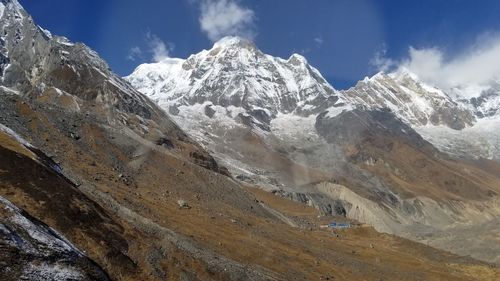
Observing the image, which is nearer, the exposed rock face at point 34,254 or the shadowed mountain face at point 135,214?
the exposed rock face at point 34,254

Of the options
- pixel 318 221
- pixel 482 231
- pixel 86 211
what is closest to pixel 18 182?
pixel 86 211

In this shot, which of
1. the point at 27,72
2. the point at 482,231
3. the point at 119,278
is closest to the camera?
the point at 119,278

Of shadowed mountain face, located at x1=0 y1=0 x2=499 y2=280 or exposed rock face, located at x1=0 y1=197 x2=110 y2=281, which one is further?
shadowed mountain face, located at x1=0 y1=0 x2=499 y2=280

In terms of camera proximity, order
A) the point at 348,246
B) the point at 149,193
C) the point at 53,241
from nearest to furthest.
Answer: the point at 53,241
the point at 149,193
the point at 348,246

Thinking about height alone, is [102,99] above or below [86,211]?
above

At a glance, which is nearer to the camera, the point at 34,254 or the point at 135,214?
the point at 34,254

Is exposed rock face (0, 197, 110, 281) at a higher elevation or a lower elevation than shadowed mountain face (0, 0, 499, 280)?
lower

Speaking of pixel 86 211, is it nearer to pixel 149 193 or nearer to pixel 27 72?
pixel 149 193

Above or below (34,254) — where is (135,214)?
above

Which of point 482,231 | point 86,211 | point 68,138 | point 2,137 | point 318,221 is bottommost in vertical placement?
point 86,211

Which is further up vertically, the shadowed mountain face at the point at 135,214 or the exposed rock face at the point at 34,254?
the shadowed mountain face at the point at 135,214

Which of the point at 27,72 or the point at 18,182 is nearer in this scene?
the point at 18,182
